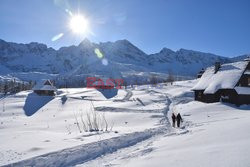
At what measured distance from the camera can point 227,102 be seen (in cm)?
3775

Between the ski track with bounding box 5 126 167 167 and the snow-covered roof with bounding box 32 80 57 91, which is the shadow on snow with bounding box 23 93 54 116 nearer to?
the snow-covered roof with bounding box 32 80 57 91

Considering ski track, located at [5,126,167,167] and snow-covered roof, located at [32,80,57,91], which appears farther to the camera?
snow-covered roof, located at [32,80,57,91]

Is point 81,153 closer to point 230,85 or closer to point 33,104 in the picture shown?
point 230,85

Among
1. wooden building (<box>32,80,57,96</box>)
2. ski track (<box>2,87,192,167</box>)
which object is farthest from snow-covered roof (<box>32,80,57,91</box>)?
ski track (<box>2,87,192,167</box>)

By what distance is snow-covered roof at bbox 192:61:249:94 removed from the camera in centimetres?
3791

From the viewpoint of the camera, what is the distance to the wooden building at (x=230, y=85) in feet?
121

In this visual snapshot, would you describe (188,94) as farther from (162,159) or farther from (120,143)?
(162,159)

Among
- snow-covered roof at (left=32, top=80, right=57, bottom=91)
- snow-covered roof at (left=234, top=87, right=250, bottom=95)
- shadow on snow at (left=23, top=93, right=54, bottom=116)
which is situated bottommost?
shadow on snow at (left=23, top=93, right=54, bottom=116)

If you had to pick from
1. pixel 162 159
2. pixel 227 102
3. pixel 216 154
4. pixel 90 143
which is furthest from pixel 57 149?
pixel 227 102

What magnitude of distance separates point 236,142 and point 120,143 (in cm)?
800

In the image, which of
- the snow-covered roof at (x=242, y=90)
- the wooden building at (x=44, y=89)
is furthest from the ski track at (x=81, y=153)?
the wooden building at (x=44, y=89)

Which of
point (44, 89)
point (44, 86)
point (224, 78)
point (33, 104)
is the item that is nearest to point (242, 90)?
point (224, 78)

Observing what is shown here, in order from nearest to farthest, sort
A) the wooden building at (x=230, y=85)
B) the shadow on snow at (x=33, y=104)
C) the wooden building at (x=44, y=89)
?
the wooden building at (x=230, y=85), the shadow on snow at (x=33, y=104), the wooden building at (x=44, y=89)

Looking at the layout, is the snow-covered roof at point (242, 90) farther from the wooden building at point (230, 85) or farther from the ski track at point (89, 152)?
the ski track at point (89, 152)
